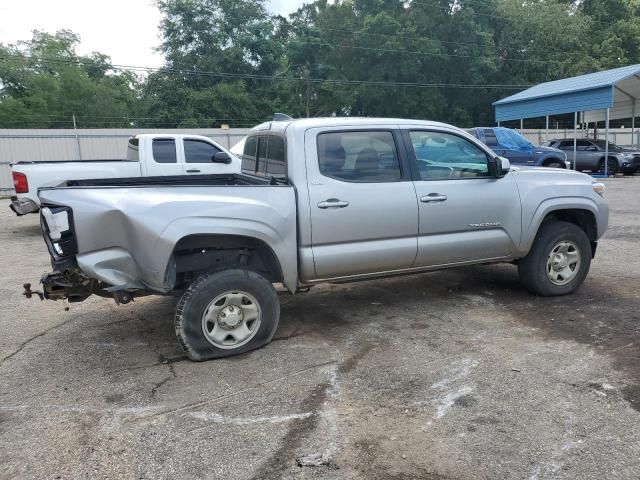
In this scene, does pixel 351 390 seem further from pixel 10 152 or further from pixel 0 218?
pixel 10 152

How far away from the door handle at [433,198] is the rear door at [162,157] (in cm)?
688

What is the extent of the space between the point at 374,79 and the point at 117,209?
127ft

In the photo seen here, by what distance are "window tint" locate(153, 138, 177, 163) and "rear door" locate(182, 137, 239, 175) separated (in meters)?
0.25

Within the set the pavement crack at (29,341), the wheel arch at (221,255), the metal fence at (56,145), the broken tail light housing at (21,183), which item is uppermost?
the metal fence at (56,145)

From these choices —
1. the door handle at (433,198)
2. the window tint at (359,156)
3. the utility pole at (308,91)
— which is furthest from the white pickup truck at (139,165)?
the utility pole at (308,91)

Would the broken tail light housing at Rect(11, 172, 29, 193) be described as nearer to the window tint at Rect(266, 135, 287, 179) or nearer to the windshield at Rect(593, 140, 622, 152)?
the window tint at Rect(266, 135, 287, 179)

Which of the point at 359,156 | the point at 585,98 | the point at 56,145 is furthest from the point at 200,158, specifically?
the point at 585,98

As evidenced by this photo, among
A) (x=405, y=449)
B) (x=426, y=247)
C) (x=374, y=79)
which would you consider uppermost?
(x=374, y=79)

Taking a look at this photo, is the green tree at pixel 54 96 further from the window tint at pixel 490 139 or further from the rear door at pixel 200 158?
the rear door at pixel 200 158

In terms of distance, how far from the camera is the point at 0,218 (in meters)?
13.7

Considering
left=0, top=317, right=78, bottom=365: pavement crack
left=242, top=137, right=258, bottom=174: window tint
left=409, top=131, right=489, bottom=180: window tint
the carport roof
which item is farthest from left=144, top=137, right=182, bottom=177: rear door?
the carport roof

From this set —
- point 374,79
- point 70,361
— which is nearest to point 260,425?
point 70,361

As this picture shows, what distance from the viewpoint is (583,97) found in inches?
888

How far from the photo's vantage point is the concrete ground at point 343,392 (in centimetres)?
305
